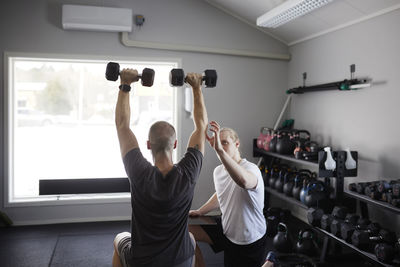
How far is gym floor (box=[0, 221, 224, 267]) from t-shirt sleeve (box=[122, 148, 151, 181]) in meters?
1.92

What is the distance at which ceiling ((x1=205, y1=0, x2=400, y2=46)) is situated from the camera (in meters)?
3.07

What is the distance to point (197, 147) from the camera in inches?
59.3

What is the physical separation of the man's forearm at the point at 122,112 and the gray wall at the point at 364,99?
7.94 ft

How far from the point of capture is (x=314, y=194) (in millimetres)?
3248

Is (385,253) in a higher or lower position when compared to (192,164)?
lower

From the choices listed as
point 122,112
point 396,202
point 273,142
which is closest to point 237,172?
point 122,112

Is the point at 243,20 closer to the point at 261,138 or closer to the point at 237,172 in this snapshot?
the point at 261,138

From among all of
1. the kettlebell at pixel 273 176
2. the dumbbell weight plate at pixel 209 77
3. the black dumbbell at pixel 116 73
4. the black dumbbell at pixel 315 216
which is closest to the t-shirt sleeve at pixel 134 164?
the black dumbbell at pixel 116 73

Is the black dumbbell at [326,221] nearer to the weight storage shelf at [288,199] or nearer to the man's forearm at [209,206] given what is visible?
the weight storage shelf at [288,199]

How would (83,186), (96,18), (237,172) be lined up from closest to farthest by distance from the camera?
(237,172) → (96,18) → (83,186)

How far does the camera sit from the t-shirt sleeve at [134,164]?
54.9 inches

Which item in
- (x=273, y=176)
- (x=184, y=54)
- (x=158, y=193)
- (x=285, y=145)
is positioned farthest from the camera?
(x=184, y=54)

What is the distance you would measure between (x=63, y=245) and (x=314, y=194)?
8.26 ft

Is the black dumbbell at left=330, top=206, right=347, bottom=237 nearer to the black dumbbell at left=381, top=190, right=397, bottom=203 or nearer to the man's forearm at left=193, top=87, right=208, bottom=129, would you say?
the black dumbbell at left=381, top=190, right=397, bottom=203
